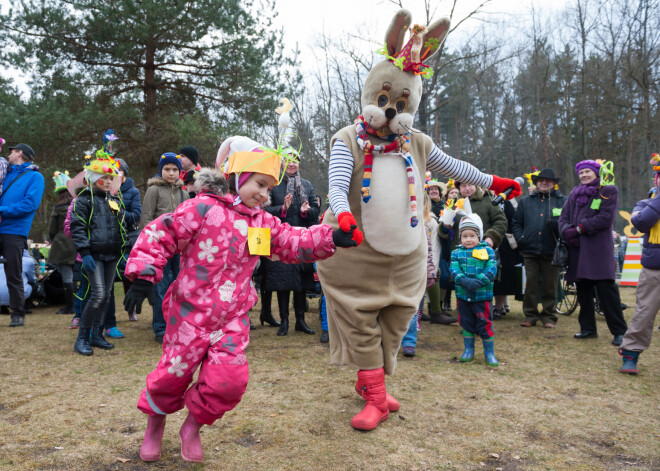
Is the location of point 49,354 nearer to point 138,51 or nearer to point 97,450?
point 97,450

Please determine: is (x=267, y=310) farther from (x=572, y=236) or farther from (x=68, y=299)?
(x=572, y=236)

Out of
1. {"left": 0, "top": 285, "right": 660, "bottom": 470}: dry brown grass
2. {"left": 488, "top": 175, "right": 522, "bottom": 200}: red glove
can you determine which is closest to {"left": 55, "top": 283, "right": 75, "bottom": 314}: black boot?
{"left": 0, "top": 285, "right": 660, "bottom": 470}: dry brown grass

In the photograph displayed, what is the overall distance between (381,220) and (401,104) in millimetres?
817

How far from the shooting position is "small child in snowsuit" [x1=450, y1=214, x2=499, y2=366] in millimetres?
4676

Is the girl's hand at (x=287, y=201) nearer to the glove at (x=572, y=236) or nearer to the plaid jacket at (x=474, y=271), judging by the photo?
the plaid jacket at (x=474, y=271)

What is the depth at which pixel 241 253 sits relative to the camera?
263cm

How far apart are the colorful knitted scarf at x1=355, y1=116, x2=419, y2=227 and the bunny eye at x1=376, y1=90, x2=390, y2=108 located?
0.16 m

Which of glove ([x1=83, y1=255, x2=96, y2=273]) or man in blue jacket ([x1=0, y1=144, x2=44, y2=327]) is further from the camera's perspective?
man in blue jacket ([x1=0, y1=144, x2=44, y2=327])

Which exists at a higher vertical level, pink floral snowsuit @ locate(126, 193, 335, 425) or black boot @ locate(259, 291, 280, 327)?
pink floral snowsuit @ locate(126, 193, 335, 425)

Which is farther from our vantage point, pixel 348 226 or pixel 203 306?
pixel 348 226

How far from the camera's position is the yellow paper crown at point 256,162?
8.81 ft

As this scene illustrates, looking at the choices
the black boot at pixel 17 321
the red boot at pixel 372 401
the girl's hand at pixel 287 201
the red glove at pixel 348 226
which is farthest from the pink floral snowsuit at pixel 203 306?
the black boot at pixel 17 321

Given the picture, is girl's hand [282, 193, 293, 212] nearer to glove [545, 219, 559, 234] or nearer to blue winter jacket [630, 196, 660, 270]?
blue winter jacket [630, 196, 660, 270]

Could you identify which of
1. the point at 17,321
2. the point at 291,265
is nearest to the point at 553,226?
the point at 291,265
